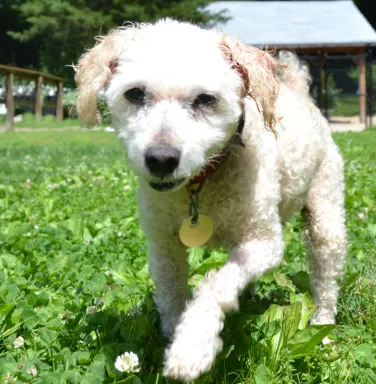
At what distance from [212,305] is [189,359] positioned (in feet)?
0.96

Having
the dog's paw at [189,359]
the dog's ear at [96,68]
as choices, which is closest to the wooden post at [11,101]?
the dog's ear at [96,68]

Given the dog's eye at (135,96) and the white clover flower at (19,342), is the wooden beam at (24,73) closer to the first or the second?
the dog's eye at (135,96)

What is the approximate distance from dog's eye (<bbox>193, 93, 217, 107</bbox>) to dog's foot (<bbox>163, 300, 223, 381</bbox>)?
2.82 ft

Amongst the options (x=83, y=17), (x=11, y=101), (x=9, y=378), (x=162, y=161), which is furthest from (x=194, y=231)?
(x=83, y=17)

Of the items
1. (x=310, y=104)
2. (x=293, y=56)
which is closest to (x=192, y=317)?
(x=310, y=104)

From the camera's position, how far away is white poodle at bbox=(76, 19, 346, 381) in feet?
8.53

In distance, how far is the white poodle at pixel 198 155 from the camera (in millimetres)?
2600

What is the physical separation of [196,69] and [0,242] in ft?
8.38

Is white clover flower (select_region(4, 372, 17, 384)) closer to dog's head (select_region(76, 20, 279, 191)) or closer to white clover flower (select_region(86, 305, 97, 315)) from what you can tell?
white clover flower (select_region(86, 305, 97, 315))

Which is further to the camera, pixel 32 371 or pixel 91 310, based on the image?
pixel 91 310

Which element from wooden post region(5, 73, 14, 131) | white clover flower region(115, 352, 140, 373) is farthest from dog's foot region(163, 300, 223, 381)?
wooden post region(5, 73, 14, 131)

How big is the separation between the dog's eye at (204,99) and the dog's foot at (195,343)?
2.82 ft

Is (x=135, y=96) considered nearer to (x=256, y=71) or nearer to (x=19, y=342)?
(x=256, y=71)

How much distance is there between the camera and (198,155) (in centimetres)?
266
